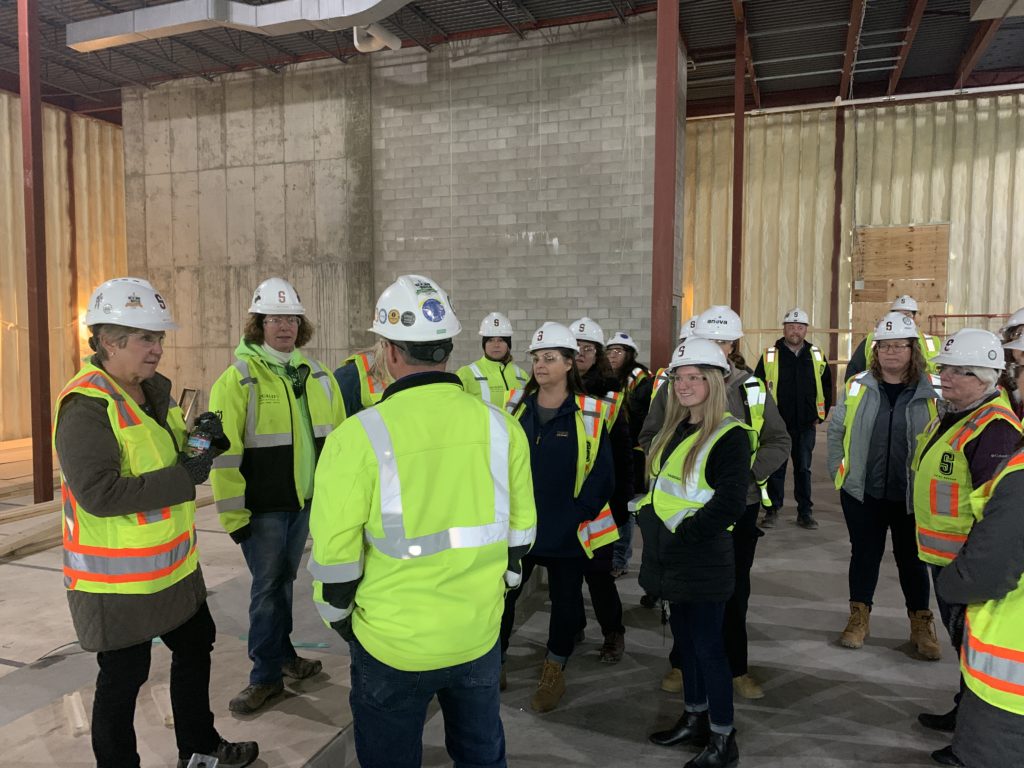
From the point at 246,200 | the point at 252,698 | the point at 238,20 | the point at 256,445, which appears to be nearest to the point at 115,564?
the point at 256,445

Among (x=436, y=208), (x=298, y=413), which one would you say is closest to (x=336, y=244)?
(x=436, y=208)

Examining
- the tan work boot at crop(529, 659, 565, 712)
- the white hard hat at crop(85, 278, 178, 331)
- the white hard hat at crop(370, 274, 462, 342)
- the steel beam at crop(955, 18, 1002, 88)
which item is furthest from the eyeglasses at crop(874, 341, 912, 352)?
the steel beam at crop(955, 18, 1002, 88)

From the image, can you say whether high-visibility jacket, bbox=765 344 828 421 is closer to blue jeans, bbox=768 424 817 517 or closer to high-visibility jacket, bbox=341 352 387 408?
blue jeans, bbox=768 424 817 517

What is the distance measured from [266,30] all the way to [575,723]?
9642mm

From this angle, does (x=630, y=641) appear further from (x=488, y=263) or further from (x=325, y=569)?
(x=488, y=263)

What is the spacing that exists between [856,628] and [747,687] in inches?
43.3

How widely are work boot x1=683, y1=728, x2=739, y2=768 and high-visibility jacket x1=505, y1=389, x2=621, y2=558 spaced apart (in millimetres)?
1013

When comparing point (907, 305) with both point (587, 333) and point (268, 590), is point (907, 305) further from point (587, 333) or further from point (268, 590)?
point (268, 590)

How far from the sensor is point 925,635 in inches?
163

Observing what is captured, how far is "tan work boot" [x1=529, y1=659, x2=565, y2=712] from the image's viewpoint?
3566 millimetres

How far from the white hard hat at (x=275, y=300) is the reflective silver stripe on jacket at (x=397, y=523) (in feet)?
5.78

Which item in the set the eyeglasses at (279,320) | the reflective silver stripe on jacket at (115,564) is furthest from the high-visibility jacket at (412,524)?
the eyeglasses at (279,320)

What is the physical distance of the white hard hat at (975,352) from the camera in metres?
3.06

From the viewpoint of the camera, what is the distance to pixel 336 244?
12.2m
